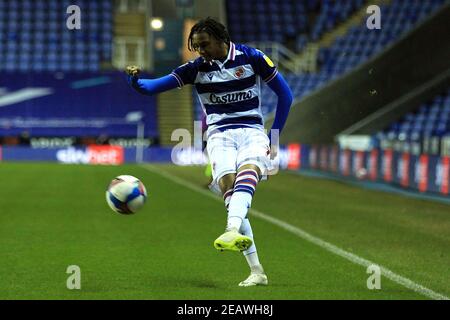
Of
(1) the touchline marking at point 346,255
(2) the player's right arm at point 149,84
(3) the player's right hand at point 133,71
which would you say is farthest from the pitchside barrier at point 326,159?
(3) the player's right hand at point 133,71

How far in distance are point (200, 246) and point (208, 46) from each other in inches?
142

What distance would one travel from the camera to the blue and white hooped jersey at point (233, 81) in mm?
7852

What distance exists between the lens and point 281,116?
26.6ft

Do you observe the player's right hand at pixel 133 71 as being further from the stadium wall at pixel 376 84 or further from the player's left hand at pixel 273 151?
the stadium wall at pixel 376 84

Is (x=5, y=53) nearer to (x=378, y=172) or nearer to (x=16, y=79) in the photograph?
(x=16, y=79)

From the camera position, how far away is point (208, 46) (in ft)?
25.0

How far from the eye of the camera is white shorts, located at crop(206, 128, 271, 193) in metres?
7.85

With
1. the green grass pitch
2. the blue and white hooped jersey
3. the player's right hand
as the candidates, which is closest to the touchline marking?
the green grass pitch

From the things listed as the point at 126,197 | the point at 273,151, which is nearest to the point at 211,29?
the point at 273,151

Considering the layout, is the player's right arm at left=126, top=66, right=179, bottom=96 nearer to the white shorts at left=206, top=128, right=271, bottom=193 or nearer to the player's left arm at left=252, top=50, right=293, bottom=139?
the white shorts at left=206, top=128, right=271, bottom=193

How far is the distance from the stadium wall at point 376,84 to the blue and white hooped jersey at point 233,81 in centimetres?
2299

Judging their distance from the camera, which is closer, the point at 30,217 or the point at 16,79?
the point at 30,217

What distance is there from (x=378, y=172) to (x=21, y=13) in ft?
73.5
